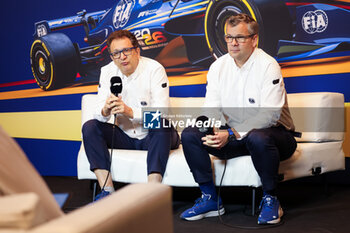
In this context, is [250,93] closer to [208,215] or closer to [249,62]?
[249,62]

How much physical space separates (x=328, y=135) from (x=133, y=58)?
1350 millimetres

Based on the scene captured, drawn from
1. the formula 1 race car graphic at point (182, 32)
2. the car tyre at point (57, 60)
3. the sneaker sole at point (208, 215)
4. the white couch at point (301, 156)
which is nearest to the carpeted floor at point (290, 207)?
the sneaker sole at point (208, 215)

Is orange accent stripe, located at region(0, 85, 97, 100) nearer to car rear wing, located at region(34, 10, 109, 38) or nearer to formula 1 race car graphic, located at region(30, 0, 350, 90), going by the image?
formula 1 race car graphic, located at region(30, 0, 350, 90)

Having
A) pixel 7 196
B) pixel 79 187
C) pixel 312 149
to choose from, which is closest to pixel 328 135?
pixel 312 149

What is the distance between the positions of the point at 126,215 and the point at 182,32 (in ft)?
9.60

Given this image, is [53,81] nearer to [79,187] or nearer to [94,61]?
[94,61]

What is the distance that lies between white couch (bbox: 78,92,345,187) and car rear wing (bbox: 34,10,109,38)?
1.66 metres

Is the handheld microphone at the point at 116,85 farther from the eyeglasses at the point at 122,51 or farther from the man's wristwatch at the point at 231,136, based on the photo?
the man's wristwatch at the point at 231,136

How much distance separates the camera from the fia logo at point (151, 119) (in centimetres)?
284

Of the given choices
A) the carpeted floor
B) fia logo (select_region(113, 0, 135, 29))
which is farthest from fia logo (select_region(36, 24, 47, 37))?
the carpeted floor

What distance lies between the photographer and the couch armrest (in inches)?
30.4

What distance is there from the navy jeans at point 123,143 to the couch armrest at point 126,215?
60.5 inches

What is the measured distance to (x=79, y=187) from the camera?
388 centimetres

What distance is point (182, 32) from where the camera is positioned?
3.69 metres
